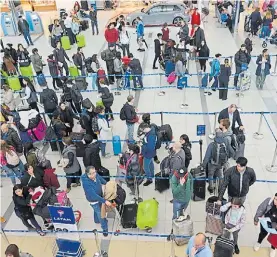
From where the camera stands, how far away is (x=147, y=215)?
21.8 ft

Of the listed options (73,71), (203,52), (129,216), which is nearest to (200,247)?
(129,216)

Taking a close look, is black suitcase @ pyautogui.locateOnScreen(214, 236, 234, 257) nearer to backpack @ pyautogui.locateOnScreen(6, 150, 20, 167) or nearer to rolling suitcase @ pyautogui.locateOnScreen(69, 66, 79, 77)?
backpack @ pyautogui.locateOnScreen(6, 150, 20, 167)

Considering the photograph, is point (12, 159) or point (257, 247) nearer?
point (257, 247)

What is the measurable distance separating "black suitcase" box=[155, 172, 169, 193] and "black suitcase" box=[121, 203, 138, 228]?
85 centimetres

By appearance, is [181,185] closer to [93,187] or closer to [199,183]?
[199,183]

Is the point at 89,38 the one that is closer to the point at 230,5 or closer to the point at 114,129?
the point at 230,5

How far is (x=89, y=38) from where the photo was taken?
1853 centimetres

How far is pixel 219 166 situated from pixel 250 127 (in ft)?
11.3

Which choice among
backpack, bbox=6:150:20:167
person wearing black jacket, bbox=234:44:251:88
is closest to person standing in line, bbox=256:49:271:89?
person wearing black jacket, bbox=234:44:251:88

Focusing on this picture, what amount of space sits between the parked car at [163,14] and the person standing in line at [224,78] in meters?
8.79

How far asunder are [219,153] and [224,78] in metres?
4.82

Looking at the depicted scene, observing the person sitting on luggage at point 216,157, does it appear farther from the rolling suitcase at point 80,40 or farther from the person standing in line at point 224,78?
the rolling suitcase at point 80,40

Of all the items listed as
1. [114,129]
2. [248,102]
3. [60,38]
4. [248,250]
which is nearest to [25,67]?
[60,38]

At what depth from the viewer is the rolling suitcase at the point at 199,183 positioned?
6996mm
